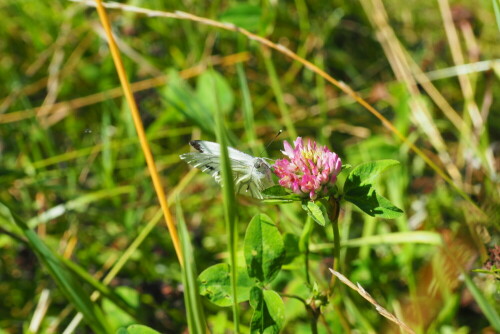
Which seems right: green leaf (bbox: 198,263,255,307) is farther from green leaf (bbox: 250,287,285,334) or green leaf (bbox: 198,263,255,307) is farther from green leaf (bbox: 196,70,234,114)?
green leaf (bbox: 196,70,234,114)

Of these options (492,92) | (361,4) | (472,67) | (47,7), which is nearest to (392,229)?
(472,67)

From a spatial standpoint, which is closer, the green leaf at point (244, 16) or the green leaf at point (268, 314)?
the green leaf at point (268, 314)

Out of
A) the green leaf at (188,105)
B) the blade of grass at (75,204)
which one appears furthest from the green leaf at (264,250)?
the blade of grass at (75,204)

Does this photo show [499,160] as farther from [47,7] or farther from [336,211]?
[47,7]

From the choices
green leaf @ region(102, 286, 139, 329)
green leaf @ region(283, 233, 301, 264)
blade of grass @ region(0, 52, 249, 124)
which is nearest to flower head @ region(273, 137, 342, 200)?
green leaf @ region(283, 233, 301, 264)

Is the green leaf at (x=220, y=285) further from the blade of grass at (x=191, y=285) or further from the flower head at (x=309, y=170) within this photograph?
the flower head at (x=309, y=170)

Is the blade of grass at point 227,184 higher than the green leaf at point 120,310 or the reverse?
higher

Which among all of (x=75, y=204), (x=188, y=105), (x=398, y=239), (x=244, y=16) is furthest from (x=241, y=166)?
(x=244, y=16)
